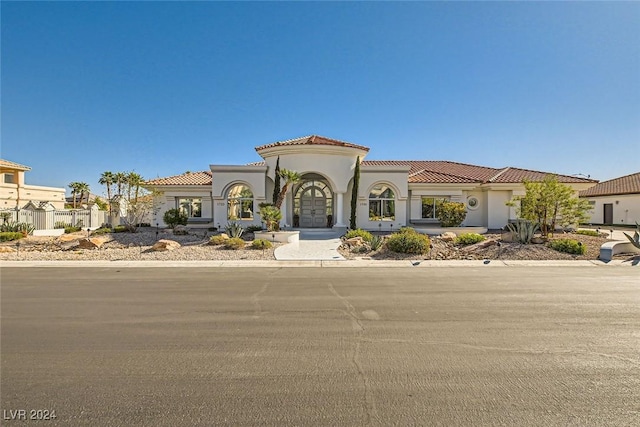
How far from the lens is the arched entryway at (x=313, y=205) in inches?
894

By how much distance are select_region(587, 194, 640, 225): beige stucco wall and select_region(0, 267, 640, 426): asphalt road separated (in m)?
29.6

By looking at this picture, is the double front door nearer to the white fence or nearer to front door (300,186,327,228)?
front door (300,186,327,228)

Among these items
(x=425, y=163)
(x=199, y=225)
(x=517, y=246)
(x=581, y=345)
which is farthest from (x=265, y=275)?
(x=425, y=163)

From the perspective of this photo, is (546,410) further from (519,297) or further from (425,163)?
(425,163)

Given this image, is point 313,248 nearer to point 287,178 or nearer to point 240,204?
point 287,178

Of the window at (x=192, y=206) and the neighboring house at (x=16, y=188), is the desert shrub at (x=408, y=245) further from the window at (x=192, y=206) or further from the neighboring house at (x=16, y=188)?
the neighboring house at (x=16, y=188)

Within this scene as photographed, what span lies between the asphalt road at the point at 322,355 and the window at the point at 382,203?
44.4ft

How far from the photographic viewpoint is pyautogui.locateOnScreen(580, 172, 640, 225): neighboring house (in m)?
29.1

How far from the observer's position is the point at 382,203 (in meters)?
22.0

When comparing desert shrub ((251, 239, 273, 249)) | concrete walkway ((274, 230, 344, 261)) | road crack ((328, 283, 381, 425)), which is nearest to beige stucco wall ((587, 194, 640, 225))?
concrete walkway ((274, 230, 344, 261))

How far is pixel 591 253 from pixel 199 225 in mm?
22947

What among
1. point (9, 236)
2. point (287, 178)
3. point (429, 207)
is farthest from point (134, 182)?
point (429, 207)

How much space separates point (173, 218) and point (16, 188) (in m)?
34.4

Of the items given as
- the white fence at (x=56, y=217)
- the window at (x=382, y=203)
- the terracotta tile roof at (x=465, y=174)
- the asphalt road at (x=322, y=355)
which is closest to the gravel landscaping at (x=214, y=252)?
the window at (x=382, y=203)
